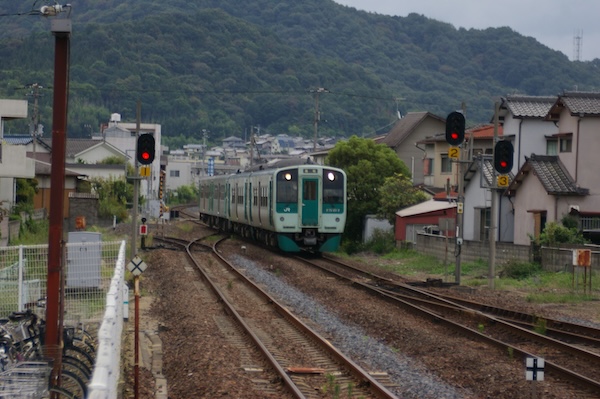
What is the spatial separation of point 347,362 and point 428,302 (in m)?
6.22

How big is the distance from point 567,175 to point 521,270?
6461 millimetres

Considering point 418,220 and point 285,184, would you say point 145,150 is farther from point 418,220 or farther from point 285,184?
point 418,220

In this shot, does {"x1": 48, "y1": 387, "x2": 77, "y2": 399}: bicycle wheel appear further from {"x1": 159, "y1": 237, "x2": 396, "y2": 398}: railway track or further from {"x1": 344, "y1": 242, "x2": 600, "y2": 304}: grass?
{"x1": 344, "y1": 242, "x2": 600, "y2": 304}: grass

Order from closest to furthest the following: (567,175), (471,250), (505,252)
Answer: (505,252)
(471,250)
(567,175)

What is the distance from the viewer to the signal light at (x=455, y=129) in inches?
741

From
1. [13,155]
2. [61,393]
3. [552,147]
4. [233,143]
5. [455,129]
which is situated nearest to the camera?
[61,393]

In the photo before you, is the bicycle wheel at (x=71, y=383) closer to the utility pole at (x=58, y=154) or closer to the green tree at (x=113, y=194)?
the utility pole at (x=58, y=154)

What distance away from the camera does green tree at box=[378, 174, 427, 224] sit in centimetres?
3459

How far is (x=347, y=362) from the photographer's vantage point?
1052cm

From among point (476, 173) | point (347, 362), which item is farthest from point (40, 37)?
point (347, 362)

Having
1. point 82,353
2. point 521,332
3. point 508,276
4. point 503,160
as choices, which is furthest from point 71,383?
point 508,276

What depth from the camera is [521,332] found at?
12867 millimetres

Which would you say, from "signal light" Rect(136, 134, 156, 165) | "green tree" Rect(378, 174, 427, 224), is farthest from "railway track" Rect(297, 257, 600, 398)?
"green tree" Rect(378, 174, 427, 224)

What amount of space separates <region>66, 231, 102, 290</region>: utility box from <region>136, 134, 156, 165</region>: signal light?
3.94m
